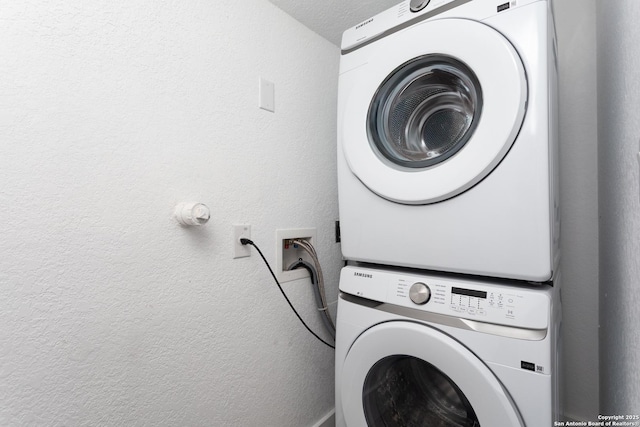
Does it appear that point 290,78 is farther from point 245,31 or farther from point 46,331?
point 46,331

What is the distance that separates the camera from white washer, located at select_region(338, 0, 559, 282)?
696mm

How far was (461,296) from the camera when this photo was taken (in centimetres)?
77

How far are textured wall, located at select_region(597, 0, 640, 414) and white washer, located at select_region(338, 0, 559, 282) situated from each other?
0.42ft

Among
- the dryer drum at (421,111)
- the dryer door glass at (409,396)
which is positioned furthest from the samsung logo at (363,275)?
the dryer drum at (421,111)

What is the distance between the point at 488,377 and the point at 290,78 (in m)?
1.14

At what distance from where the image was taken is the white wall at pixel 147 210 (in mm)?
630

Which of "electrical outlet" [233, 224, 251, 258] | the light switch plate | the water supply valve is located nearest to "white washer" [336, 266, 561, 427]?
"electrical outlet" [233, 224, 251, 258]

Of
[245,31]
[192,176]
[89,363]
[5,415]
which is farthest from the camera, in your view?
[245,31]

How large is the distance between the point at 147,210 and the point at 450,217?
79cm

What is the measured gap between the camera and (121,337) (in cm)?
75

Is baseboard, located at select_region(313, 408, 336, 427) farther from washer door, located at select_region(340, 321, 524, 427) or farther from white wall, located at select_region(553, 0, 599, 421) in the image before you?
white wall, located at select_region(553, 0, 599, 421)

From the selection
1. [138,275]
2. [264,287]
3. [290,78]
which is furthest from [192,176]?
[290,78]

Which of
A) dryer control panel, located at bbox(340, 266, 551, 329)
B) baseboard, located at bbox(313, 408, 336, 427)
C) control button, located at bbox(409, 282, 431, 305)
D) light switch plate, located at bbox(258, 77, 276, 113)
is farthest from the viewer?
baseboard, located at bbox(313, 408, 336, 427)

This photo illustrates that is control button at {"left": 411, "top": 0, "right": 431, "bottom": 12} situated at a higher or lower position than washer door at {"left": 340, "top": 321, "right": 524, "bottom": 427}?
higher
